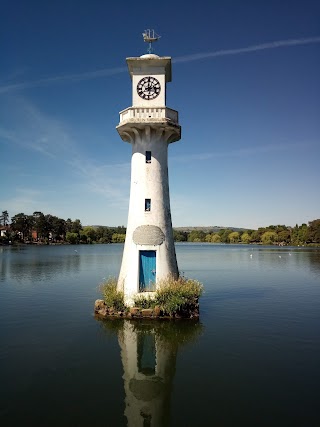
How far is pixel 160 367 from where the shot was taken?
503 inches

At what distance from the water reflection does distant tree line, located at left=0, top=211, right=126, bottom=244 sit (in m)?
117

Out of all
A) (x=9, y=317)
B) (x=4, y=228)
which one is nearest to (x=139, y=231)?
(x=9, y=317)

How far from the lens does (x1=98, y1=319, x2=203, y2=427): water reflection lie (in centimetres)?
955

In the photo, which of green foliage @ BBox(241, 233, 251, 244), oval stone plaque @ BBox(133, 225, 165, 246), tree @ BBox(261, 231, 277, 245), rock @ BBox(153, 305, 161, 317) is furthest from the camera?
green foliage @ BBox(241, 233, 251, 244)

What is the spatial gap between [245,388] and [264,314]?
10.9 meters

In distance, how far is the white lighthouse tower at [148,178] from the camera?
18.4 meters

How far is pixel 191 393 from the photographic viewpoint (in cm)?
1053

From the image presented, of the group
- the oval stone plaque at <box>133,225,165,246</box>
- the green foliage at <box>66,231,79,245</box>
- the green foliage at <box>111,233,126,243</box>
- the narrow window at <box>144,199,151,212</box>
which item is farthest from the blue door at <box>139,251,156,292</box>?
the green foliage at <box>111,233,126,243</box>

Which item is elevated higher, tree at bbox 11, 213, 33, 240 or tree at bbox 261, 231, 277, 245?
tree at bbox 11, 213, 33, 240

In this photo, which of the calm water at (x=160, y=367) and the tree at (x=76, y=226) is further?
the tree at (x=76, y=226)

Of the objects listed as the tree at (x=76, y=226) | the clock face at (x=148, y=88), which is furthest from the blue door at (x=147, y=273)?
the tree at (x=76, y=226)

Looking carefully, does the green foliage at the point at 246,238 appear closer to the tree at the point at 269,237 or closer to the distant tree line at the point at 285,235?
the distant tree line at the point at 285,235

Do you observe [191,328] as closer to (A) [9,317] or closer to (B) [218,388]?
(B) [218,388]

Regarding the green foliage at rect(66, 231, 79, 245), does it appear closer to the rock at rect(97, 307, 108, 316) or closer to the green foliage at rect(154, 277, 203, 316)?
the rock at rect(97, 307, 108, 316)
